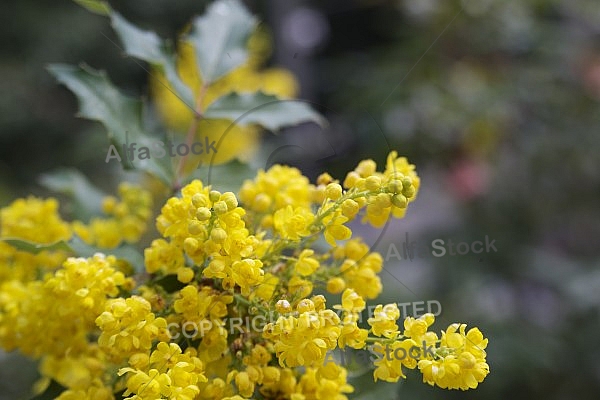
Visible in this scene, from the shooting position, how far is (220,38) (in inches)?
50.7

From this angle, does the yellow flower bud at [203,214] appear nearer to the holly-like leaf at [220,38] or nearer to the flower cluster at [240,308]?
the flower cluster at [240,308]

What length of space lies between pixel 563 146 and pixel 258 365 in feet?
6.36

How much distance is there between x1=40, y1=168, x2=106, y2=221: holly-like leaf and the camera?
4.10 ft

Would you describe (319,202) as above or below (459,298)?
below

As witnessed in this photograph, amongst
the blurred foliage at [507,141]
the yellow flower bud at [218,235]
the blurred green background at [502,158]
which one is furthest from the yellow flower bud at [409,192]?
the blurred foliage at [507,141]

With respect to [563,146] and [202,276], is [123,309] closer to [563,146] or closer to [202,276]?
[202,276]

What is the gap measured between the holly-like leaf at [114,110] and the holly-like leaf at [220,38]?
18 centimetres

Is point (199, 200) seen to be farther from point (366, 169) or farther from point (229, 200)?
point (366, 169)

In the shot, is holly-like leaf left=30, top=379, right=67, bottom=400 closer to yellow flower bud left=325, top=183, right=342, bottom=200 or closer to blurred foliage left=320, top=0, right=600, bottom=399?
yellow flower bud left=325, top=183, right=342, bottom=200

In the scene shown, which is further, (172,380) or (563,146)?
(563,146)

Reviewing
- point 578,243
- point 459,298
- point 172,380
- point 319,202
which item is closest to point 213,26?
point 319,202

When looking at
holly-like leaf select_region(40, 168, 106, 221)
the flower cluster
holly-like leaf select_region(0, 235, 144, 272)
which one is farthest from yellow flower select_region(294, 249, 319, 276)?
holly-like leaf select_region(40, 168, 106, 221)

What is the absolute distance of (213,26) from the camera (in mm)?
1292

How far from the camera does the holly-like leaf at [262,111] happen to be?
118cm
